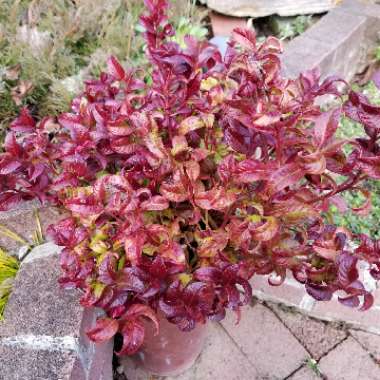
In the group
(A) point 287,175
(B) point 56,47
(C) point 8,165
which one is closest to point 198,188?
(A) point 287,175

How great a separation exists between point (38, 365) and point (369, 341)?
1380mm

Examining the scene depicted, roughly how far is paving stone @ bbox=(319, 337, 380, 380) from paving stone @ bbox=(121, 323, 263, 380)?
0.29m

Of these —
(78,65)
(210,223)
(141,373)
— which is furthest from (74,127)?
(78,65)

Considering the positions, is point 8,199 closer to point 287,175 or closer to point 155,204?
point 155,204

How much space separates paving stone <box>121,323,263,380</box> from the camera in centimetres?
199

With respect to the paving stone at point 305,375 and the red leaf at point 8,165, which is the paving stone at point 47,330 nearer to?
the red leaf at point 8,165

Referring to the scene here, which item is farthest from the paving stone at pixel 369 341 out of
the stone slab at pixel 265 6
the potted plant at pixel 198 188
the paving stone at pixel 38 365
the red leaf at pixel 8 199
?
the stone slab at pixel 265 6

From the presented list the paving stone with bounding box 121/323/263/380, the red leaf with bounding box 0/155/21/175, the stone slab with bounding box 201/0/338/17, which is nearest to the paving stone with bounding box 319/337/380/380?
the paving stone with bounding box 121/323/263/380

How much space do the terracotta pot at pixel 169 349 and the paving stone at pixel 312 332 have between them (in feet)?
1.35

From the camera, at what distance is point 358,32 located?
10.2 feet

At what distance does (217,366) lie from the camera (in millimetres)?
2027

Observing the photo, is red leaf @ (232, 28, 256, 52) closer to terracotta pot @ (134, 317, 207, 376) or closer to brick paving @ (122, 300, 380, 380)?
terracotta pot @ (134, 317, 207, 376)

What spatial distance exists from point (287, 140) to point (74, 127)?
0.64m

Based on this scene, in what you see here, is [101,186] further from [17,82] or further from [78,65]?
[78,65]
